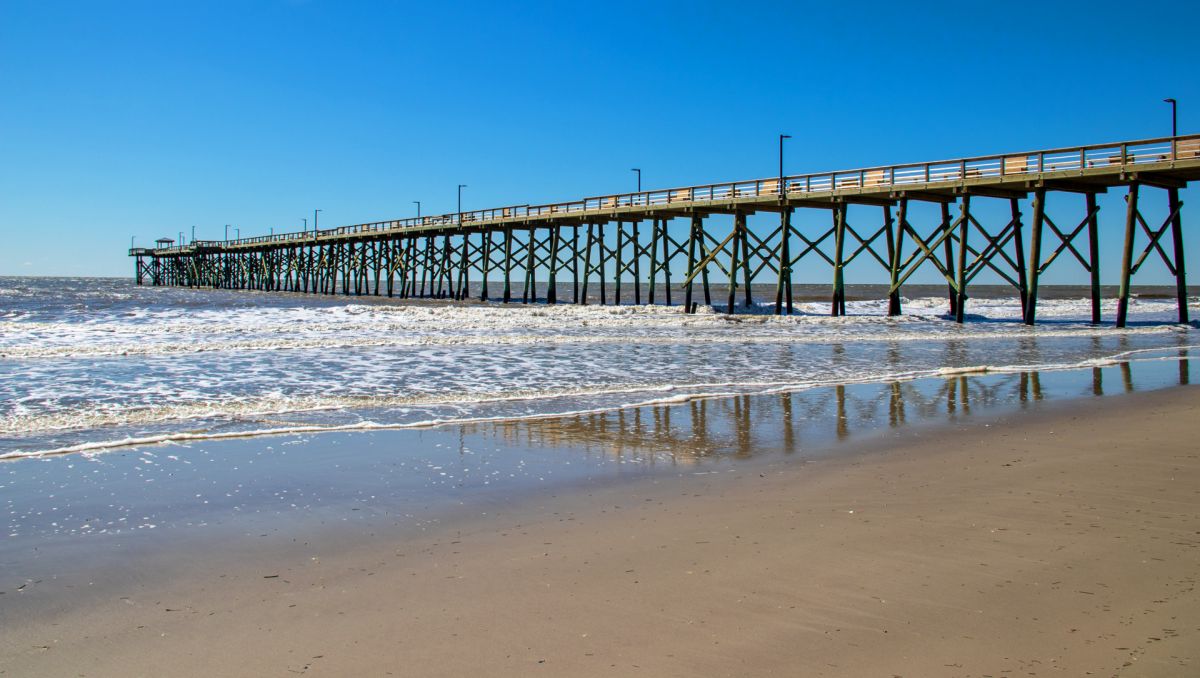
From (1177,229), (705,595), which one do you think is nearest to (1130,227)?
(1177,229)

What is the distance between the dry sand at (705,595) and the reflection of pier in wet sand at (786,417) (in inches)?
66.2

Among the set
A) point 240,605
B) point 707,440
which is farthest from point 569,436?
point 240,605

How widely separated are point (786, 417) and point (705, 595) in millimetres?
5356

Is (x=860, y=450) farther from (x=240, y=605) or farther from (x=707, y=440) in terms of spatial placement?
(x=240, y=605)

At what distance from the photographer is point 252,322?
24.5m

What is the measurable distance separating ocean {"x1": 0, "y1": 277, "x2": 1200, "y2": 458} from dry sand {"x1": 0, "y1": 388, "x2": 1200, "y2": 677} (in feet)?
13.0

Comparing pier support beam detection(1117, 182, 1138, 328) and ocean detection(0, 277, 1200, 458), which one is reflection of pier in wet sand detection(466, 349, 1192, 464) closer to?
ocean detection(0, 277, 1200, 458)

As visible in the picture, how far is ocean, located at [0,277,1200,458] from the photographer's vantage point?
8500 mm

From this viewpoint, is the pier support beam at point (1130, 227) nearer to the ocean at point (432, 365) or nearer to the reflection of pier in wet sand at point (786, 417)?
the ocean at point (432, 365)

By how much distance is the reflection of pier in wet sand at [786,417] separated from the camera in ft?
23.0

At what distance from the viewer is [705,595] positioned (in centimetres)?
343

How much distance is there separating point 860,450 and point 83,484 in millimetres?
5952

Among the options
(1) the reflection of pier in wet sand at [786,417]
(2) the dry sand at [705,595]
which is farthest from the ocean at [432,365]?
(2) the dry sand at [705,595]

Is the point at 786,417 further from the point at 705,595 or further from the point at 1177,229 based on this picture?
the point at 1177,229
